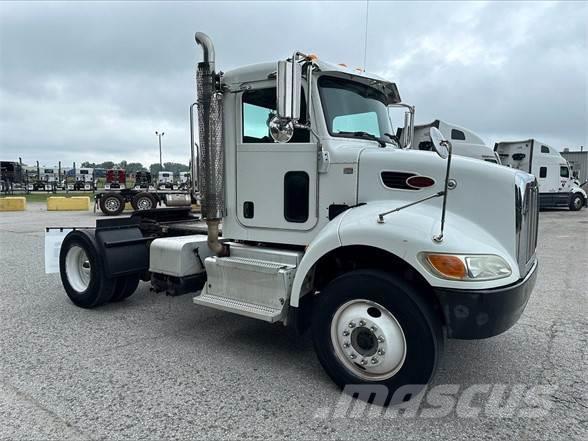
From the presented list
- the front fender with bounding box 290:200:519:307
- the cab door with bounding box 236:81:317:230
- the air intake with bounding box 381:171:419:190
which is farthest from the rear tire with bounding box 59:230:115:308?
the air intake with bounding box 381:171:419:190

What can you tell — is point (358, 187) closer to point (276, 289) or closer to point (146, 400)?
point (276, 289)

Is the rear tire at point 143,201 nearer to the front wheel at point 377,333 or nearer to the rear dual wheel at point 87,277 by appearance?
the rear dual wheel at point 87,277

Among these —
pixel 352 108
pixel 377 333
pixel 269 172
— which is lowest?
pixel 377 333

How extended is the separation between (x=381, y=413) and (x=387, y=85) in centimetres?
306

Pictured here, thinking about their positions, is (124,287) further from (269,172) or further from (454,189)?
(454,189)

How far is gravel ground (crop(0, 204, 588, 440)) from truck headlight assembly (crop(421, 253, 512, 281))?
3.38 feet

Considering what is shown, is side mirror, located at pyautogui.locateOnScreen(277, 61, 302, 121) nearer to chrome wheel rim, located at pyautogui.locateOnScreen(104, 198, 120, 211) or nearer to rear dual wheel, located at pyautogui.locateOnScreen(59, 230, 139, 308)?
rear dual wheel, located at pyautogui.locateOnScreen(59, 230, 139, 308)

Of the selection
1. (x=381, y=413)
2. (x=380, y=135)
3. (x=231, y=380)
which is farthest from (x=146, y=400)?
(x=380, y=135)

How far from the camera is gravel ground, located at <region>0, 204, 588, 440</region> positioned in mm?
2936

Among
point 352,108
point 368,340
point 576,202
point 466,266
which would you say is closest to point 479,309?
point 466,266

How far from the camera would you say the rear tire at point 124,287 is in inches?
219

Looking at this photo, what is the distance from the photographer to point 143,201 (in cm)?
2005

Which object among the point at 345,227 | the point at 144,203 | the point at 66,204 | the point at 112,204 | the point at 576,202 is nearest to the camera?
the point at 345,227

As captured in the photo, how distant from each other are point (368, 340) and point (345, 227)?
86cm
